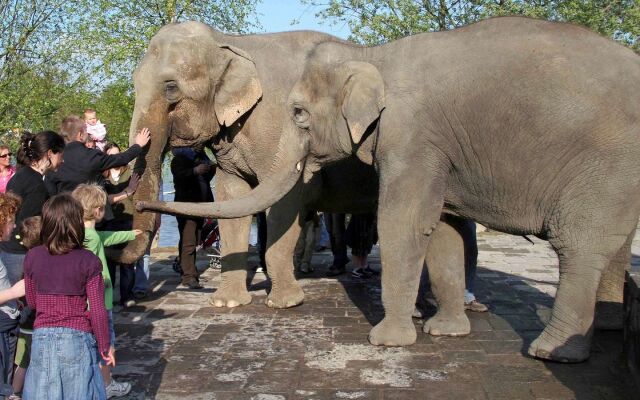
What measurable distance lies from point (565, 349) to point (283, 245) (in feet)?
9.54

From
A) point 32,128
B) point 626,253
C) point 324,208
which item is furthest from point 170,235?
point 626,253

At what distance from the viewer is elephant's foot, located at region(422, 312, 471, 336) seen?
20.2ft

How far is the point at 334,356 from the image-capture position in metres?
5.54

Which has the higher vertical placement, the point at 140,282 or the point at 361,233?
the point at 361,233

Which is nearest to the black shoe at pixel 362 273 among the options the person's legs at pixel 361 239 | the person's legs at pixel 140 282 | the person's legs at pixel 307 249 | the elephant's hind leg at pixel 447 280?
the person's legs at pixel 361 239

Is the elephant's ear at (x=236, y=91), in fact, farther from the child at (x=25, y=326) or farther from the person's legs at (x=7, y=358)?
the person's legs at (x=7, y=358)

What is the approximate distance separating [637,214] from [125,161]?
13.3ft

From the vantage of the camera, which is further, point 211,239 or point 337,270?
point 211,239

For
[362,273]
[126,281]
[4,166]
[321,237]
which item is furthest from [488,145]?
[321,237]

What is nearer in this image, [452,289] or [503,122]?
[503,122]

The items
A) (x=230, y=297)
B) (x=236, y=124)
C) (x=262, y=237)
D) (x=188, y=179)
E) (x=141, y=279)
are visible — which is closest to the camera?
(x=236, y=124)

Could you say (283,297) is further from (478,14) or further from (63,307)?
(478,14)

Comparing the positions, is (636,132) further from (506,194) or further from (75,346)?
(75,346)

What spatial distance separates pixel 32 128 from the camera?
16.8 metres
